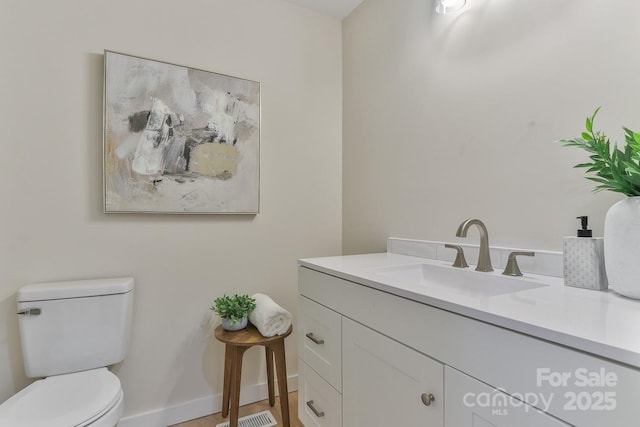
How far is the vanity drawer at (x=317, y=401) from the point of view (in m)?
1.23

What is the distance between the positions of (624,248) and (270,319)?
1338 millimetres

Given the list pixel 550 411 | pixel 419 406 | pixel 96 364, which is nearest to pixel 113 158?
pixel 96 364

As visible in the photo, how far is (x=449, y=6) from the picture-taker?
1.42 m

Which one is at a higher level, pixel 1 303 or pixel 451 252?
pixel 451 252

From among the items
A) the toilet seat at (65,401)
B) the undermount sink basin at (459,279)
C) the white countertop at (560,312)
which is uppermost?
the white countertop at (560,312)

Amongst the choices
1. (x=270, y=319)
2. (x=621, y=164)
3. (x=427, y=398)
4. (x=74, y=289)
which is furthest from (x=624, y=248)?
(x=74, y=289)

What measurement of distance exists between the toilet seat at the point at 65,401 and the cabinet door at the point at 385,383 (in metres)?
0.87

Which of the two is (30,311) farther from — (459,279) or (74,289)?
A: (459,279)

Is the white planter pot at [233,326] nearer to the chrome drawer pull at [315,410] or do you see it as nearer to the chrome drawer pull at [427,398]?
the chrome drawer pull at [315,410]

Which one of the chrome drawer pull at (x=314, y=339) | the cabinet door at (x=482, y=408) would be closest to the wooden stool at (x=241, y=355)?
the chrome drawer pull at (x=314, y=339)

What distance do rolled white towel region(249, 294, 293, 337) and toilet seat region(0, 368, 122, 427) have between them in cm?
61

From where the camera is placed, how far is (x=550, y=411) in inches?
22.9

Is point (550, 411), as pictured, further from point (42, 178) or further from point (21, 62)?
point (21, 62)

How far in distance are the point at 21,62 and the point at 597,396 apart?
86.4 inches
